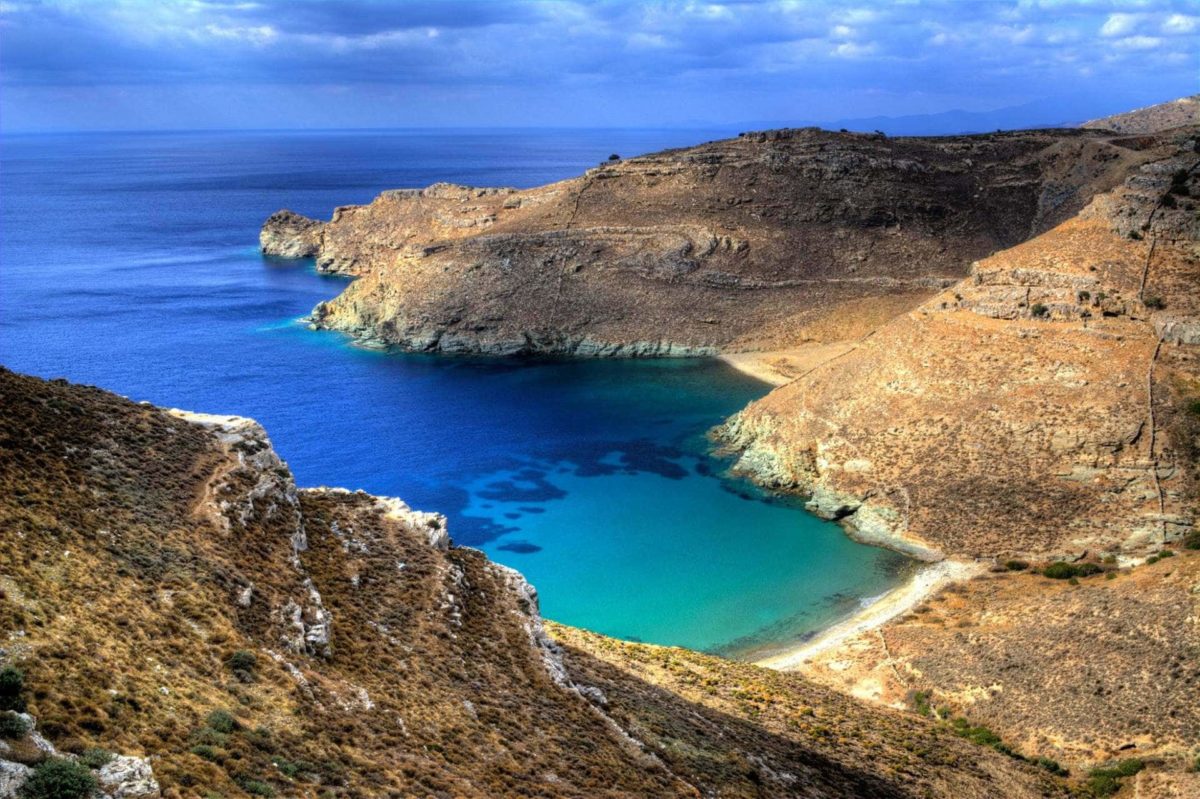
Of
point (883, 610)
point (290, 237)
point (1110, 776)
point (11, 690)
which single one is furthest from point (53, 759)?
point (290, 237)

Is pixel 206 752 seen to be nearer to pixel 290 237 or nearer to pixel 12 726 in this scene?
pixel 12 726

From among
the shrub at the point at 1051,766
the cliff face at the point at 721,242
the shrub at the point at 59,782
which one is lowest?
the shrub at the point at 1051,766

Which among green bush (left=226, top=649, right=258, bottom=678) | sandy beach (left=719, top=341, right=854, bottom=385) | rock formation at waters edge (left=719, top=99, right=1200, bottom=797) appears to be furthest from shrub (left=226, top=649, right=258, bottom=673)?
sandy beach (left=719, top=341, right=854, bottom=385)

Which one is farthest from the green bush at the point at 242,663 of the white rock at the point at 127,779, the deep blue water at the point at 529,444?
the deep blue water at the point at 529,444

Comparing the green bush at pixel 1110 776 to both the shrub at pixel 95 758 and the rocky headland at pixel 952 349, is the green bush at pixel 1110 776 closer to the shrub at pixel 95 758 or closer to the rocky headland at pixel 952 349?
the rocky headland at pixel 952 349

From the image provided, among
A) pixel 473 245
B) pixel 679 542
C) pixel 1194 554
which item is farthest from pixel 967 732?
pixel 473 245

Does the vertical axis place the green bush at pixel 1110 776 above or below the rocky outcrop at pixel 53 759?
below

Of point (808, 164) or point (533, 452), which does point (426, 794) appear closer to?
point (533, 452)

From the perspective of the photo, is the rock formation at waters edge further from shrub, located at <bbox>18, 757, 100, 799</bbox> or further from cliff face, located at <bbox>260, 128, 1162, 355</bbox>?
shrub, located at <bbox>18, 757, 100, 799</bbox>
